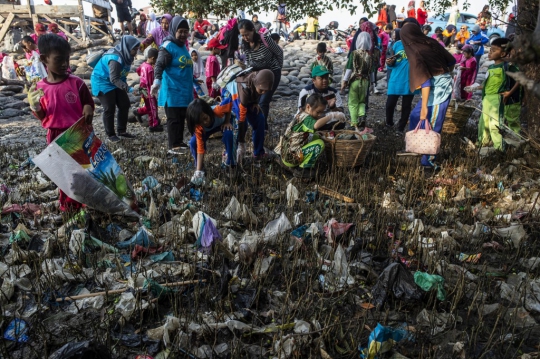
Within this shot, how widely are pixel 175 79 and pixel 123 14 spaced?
1116 cm

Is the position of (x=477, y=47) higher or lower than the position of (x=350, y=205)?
higher

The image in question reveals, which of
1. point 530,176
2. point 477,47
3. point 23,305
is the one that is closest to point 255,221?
point 23,305

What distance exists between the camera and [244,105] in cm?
428

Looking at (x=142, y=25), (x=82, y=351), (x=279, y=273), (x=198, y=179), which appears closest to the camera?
(x=82, y=351)

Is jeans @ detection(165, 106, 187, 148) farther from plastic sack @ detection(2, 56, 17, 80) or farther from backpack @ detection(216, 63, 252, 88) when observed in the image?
plastic sack @ detection(2, 56, 17, 80)

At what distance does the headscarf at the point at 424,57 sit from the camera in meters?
4.06

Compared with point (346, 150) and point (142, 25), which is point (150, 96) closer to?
point (346, 150)

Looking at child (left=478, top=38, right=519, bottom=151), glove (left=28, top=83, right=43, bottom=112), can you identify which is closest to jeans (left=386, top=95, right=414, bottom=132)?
child (left=478, top=38, right=519, bottom=151)

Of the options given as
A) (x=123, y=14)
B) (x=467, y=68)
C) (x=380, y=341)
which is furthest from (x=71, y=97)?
(x=123, y=14)

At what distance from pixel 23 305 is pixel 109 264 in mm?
472

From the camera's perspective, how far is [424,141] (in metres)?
3.99

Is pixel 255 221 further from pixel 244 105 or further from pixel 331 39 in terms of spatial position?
pixel 331 39

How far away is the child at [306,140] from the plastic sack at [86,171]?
5.14 feet

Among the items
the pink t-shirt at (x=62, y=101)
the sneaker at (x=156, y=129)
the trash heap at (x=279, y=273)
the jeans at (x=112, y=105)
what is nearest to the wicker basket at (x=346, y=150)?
the trash heap at (x=279, y=273)
